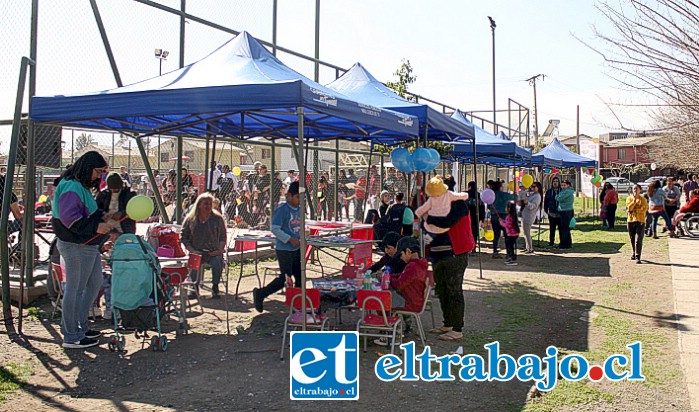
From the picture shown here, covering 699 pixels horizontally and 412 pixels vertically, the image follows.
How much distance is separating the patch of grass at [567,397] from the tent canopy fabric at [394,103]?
183 inches

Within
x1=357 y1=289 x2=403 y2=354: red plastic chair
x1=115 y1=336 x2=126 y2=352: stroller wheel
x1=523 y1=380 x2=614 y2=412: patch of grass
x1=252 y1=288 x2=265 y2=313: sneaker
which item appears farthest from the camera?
x1=252 y1=288 x2=265 y2=313: sneaker

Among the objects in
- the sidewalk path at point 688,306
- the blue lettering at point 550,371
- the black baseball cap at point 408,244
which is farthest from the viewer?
the black baseball cap at point 408,244

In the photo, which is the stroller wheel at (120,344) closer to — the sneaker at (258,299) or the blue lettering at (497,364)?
the sneaker at (258,299)

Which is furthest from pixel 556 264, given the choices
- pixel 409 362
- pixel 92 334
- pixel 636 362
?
pixel 92 334

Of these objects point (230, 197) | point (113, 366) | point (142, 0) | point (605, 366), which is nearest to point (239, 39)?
point (142, 0)

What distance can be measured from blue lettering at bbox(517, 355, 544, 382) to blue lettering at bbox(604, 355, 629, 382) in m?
0.58

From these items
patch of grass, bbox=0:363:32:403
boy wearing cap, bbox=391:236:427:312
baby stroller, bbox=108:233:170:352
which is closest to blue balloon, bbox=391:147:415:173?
boy wearing cap, bbox=391:236:427:312

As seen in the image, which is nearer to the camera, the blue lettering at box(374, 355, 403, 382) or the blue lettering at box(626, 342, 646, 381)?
the blue lettering at box(374, 355, 403, 382)

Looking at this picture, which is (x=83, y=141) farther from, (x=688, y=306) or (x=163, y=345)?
(x=688, y=306)

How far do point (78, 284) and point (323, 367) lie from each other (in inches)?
104

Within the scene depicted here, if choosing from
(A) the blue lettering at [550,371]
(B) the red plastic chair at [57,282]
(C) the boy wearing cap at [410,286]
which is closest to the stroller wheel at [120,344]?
(B) the red plastic chair at [57,282]

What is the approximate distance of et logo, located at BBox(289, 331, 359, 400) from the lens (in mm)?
5008

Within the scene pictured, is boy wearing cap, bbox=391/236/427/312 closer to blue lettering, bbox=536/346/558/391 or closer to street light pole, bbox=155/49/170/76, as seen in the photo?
blue lettering, bbox=536/346/558/391

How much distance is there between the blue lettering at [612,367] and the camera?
221 inches
